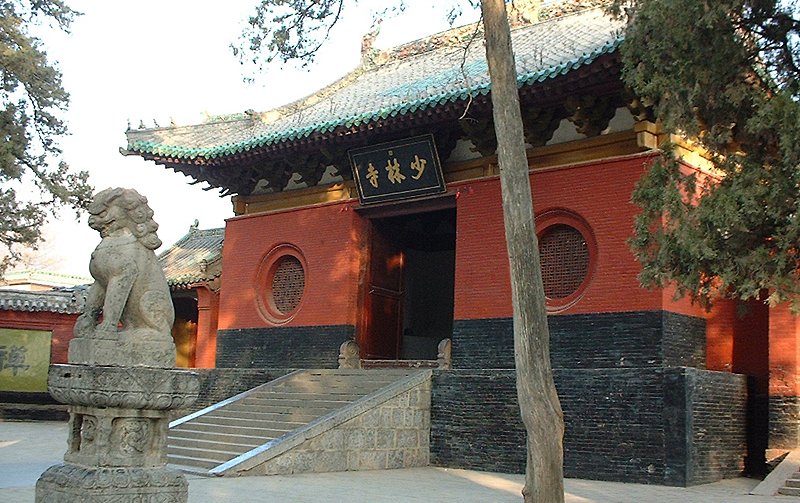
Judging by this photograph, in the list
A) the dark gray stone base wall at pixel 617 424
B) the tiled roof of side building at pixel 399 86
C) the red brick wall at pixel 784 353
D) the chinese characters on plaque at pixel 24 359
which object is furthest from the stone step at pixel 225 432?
the chinese characters on plaque at pixel 24 359

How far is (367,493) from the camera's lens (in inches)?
328

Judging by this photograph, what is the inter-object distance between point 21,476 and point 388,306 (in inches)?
280

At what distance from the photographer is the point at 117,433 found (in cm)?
550

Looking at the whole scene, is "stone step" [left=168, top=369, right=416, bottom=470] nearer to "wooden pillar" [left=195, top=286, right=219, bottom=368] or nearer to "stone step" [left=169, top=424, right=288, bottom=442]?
"stone step" [left=169, top=424, right=288, bottom=442]

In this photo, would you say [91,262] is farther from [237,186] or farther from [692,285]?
[237,186]

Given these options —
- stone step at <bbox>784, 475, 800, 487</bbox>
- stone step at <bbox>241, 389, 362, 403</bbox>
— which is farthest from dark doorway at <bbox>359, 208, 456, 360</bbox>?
stone step at <bbox>784, 475, 800, 487</bbox>

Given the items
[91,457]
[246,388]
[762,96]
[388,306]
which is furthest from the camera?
[388,306]

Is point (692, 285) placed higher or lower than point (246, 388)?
higher

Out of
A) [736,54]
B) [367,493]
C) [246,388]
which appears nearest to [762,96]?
[736,54]

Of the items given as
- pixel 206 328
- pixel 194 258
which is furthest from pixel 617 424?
pixel 194 258

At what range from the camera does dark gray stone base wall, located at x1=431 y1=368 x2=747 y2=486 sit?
9.60m

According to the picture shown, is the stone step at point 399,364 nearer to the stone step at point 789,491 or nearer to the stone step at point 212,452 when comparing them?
the stone step at point 212,452

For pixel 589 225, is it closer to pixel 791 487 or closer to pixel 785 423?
pixel 785 423

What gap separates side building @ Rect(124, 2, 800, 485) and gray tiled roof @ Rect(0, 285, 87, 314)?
4544 mm
